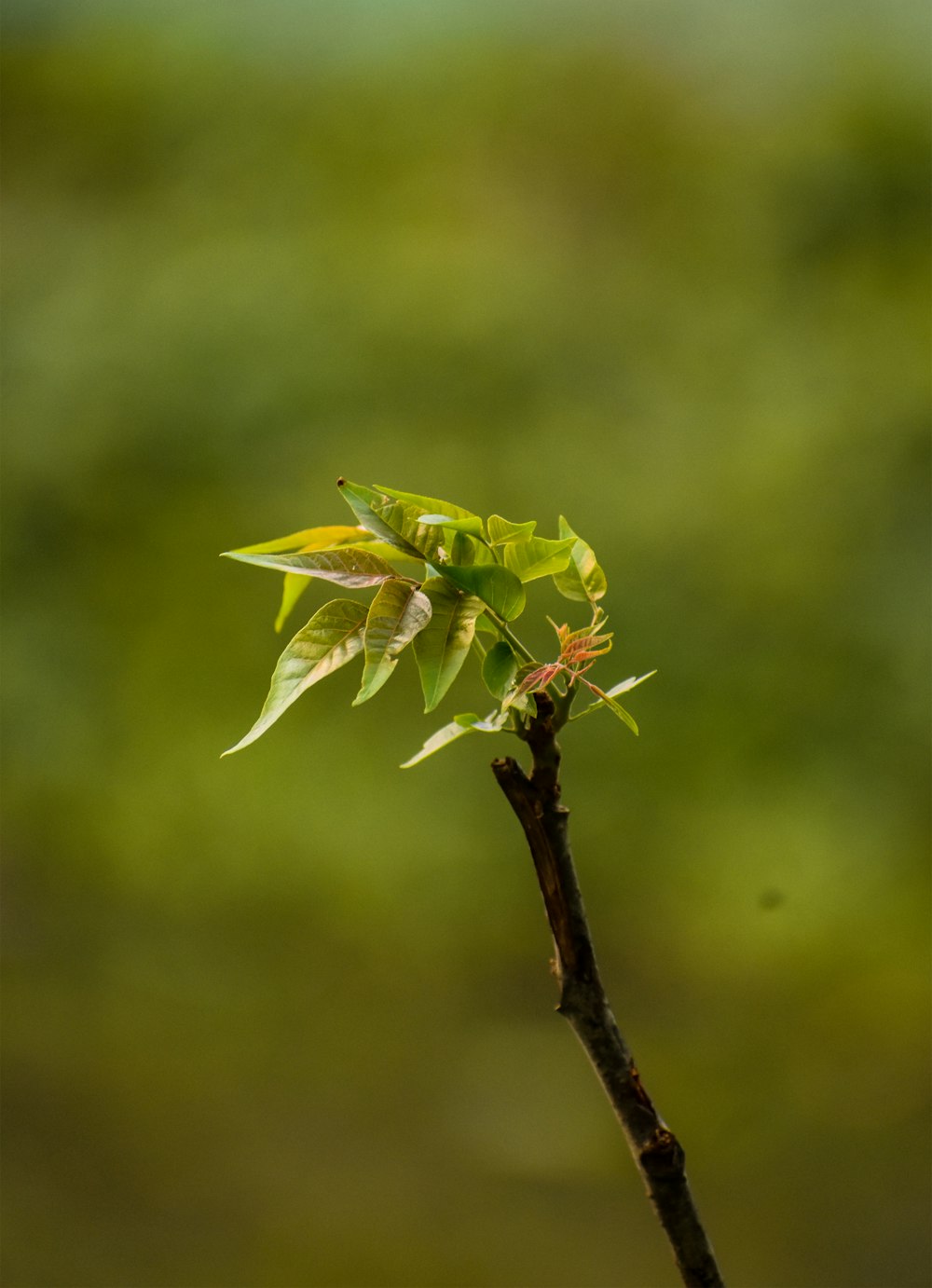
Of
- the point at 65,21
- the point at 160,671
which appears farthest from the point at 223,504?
the point at 65,21

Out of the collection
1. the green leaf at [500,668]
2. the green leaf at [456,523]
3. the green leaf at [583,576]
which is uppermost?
the green leaf at [456,523]

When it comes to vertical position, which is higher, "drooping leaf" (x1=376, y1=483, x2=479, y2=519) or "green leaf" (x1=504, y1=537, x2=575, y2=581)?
"drooping leaf" (x1=376, y1=483, x2=479, y2=519)

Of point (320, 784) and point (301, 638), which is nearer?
point (301, 638)

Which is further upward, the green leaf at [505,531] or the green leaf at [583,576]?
the green leaf at [505,531]

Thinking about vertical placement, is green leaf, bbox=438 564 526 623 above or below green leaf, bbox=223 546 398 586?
below

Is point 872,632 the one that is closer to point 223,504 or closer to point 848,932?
point 848,932

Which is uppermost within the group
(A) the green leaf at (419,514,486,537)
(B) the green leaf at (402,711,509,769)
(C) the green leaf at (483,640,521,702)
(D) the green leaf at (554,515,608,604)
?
(A) the green leaf at (419,514,486,537)
